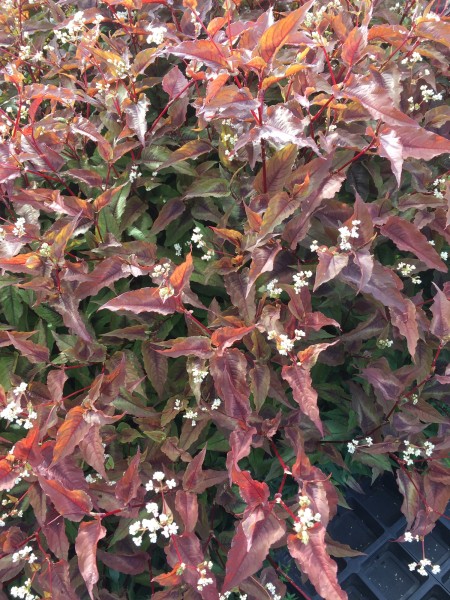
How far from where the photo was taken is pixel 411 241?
1.52 metres

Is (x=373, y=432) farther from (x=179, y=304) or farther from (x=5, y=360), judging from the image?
(x=5, y=360)

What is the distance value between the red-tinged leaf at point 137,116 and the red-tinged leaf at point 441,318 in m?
0.96

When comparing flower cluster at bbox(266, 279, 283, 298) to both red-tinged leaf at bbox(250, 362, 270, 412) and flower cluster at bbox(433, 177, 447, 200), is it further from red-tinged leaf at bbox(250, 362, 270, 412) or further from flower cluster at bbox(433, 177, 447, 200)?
flower cluster at bbox(433, 177, 447, 200)

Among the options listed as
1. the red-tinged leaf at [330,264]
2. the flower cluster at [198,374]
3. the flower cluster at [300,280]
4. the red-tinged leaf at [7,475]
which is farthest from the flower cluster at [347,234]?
the red-tinged leaf at [7,475]

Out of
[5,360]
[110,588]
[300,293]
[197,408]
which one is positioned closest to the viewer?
[300,293]

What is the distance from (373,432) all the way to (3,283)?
1.29 m

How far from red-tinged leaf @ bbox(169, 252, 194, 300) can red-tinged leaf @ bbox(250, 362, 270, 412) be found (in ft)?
1.06

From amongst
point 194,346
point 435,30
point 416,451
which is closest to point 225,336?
point 194,346

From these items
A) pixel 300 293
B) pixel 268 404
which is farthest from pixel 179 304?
pixel 268 404

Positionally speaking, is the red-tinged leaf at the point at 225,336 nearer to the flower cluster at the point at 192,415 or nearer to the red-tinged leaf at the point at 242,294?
the red-tinged leaf at the point at 242,294

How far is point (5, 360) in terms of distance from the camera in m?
1.78

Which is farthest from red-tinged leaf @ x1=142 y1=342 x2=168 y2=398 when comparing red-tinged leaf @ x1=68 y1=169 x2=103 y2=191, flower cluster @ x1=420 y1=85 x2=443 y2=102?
flower cluster @ x1=420 y1=85 x2=443 y2=102

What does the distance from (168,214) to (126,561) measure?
43.6 inches

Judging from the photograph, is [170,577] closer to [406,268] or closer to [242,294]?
[242,294]
